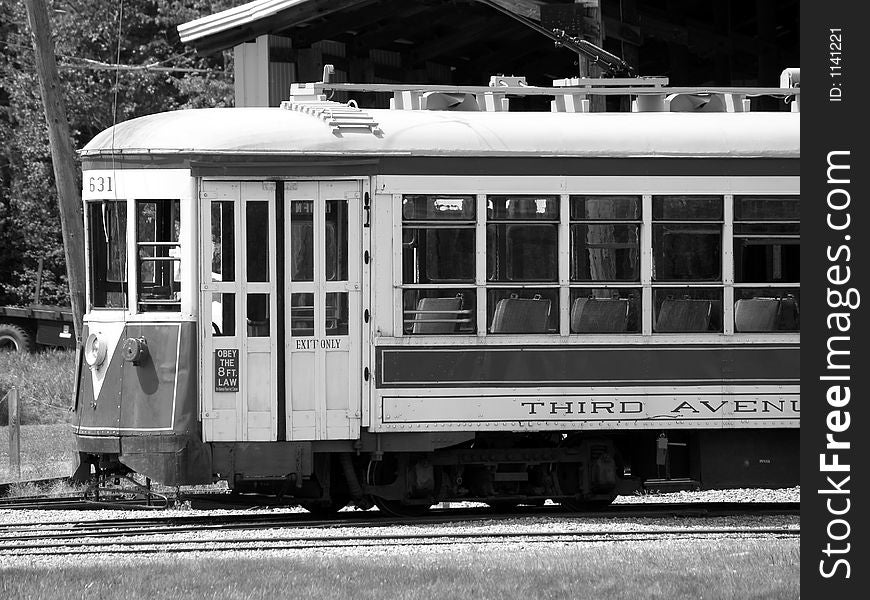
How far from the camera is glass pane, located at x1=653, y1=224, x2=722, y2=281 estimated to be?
419 inches

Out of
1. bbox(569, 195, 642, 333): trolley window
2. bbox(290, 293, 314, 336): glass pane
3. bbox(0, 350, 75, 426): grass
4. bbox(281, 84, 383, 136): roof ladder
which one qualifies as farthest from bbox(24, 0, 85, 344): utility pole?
bbox(0, 350, 75, 426): grass

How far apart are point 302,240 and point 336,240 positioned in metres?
0.26

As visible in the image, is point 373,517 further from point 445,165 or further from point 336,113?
point 336,113

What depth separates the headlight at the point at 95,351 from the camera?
34.0 ft

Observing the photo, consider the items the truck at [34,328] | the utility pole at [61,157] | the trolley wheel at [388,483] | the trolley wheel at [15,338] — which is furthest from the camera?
the trolley wheel at [15,338]

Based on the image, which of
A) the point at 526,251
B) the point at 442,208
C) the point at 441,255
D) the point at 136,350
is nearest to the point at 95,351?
the point at 136,350

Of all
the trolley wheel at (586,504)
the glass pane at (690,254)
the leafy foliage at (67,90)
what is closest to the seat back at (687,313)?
the glass pane at (690,254)

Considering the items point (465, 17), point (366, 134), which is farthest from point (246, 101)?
point (366, 134)

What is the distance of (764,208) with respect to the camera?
421 inches

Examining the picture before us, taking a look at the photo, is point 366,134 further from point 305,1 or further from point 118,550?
point 305,1

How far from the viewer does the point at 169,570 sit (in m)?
8.25

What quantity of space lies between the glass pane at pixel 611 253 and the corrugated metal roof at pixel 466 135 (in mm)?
596

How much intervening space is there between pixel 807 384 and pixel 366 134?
526 cm

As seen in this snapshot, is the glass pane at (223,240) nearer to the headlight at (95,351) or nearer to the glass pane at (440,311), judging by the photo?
the headlight at (95,351)
